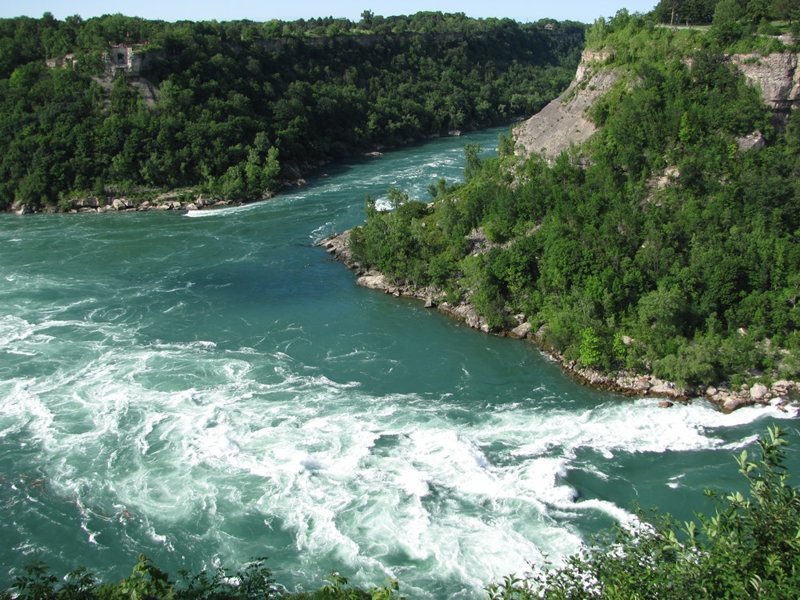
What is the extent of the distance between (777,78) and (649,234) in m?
10.6

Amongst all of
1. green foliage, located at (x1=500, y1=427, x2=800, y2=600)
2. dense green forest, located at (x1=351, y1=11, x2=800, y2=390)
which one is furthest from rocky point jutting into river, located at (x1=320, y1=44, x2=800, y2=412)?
green foliage, located at (x1=500, y1=427, x2=800, y2=600)

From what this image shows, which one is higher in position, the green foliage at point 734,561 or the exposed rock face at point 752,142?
the exposed rock face at point 752,142

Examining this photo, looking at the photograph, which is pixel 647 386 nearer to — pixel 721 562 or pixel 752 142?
pixel 752 142

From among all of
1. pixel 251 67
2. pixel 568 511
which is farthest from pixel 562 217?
pixel 251 67

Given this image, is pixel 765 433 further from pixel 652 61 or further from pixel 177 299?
pixel 177 299

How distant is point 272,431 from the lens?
2709cm

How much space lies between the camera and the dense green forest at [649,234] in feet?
100

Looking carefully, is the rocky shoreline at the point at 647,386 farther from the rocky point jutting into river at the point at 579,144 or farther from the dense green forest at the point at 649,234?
the dense green forest at the point at 649,234

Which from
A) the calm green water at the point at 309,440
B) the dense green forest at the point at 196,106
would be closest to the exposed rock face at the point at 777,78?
the calm green water at the point at 309,440

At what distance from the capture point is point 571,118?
43.8 m

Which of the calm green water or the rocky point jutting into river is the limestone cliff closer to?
the rocky point jutting into river

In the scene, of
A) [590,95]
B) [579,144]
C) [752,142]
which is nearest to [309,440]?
[579,144]

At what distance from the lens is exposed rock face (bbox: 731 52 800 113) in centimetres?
3594

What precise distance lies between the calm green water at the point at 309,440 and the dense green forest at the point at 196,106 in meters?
23.5
